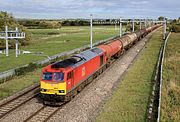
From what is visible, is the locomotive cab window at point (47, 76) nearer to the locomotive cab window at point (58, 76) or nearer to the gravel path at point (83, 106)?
the locomotive cab window at point (58, 76)

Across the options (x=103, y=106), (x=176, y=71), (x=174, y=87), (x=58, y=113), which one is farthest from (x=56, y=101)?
(x=176, y=71)

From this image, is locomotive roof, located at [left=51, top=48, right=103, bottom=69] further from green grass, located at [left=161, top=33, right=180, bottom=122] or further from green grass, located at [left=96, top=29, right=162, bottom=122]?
green grass, located at [left=161, top=33, right=180, bottom=122]

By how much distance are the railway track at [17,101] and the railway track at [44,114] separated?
2073mm

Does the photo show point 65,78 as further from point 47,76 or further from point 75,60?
point 75,60

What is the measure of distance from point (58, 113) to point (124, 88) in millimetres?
8238

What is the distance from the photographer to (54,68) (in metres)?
21.2

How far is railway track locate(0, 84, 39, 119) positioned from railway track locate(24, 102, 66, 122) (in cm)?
207

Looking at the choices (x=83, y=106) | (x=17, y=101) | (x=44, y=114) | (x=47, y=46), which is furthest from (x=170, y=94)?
(x=47, y=46)

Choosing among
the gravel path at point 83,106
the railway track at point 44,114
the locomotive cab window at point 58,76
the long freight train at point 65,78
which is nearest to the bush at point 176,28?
the gravel path at point 83,106

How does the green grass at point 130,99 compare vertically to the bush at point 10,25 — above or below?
below

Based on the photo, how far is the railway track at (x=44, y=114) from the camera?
18.4 m

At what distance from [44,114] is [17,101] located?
427 centimetres

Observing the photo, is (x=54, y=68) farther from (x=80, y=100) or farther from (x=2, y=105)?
(x=2, y=105)

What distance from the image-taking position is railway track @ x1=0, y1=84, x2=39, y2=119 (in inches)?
806
